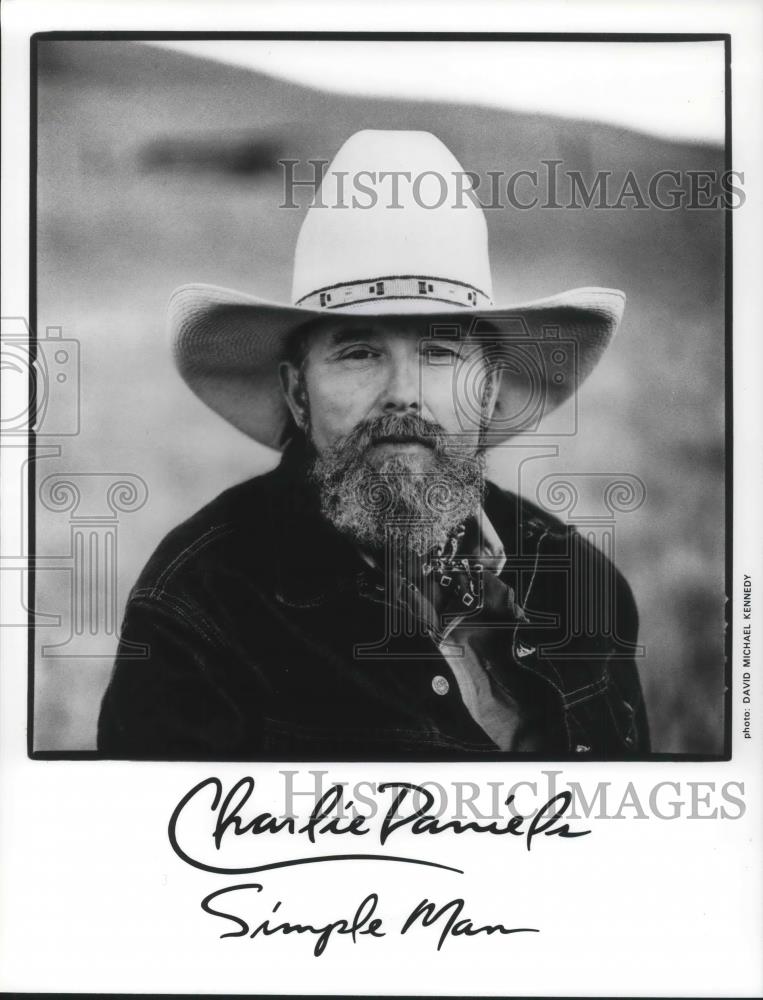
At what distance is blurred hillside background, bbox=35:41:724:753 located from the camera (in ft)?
4.45

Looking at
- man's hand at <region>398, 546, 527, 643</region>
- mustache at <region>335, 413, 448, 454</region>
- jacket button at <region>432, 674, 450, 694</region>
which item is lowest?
jacket button at <region>432, 674, 450, 694</region>

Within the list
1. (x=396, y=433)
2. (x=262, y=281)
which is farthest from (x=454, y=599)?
(x=262, y=281)

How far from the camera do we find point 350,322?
1.33 m

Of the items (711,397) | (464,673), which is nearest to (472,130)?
(711,397)

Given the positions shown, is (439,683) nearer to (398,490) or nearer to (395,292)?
(398,490)

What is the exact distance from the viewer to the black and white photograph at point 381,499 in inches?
52.7

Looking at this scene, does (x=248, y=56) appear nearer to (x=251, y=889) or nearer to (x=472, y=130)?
(x=472, y=130)

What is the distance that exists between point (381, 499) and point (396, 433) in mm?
108

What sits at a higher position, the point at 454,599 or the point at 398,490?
the point at 398,490

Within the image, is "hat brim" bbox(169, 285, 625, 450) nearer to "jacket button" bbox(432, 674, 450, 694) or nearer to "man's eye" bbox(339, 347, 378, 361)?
"man's eye" bbox(339, 347, 378, 361)

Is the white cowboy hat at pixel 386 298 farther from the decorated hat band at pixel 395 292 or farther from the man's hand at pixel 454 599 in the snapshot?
the man's hand at pixel 454 599
